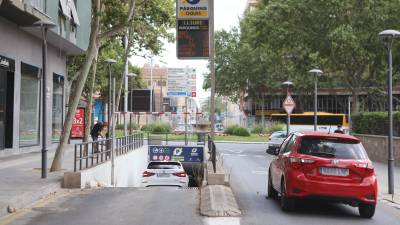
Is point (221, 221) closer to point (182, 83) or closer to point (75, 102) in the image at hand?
point (75, 102)

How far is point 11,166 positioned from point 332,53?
2273 cm

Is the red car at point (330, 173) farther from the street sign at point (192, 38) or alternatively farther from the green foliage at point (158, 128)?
the green foliage at point (158, 128)

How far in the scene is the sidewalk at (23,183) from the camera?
1137cm

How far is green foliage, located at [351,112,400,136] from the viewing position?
93.1 feet

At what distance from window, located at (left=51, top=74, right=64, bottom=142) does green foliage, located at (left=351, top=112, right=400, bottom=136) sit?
1631cm

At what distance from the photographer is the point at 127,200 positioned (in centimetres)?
1263

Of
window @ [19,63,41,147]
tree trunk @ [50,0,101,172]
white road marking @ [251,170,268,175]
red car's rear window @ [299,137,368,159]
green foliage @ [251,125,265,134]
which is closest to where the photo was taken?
red car's rear window @ [299,137,368,159]

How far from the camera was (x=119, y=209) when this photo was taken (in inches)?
442

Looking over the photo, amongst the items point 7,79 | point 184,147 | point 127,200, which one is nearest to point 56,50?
point 7,79

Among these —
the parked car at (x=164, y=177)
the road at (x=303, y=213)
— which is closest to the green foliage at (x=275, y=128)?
the parked car at (x=164, y=177)

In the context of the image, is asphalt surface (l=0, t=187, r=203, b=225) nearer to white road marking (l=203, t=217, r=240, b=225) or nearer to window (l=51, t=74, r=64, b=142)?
white road marking (l=203, t=217, r=240, b=225)

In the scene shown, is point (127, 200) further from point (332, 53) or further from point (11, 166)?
point (332, 53)

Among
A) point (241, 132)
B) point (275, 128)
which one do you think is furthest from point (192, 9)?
point (241, 132)

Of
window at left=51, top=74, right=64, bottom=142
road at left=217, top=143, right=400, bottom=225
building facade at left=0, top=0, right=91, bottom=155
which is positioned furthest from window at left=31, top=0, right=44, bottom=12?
road at left=217, top=143, right=400, bottom=225
